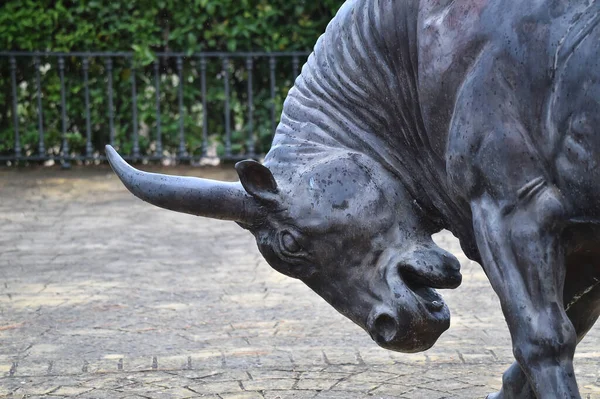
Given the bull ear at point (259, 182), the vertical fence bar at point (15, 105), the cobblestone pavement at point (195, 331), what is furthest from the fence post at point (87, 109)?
the bull ear at point (259, 182)

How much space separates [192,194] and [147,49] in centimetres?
880

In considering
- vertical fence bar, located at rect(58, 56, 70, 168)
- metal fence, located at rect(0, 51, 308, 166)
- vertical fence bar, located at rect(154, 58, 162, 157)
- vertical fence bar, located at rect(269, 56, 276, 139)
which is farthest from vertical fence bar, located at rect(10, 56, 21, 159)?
vertical fence bar, located at rect(269, 56, 276, 139)

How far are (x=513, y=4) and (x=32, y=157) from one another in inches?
385

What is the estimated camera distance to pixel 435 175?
11.3 feet

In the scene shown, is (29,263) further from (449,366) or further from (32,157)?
(32,157)

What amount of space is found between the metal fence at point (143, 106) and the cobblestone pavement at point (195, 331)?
10.8ft

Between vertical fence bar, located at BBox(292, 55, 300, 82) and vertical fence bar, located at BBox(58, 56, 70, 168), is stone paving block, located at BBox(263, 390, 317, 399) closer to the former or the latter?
vertical fence bar, located at BBox(292, 55, 300, 82)

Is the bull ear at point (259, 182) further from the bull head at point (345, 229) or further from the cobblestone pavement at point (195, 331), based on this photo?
the cobblestone pavement at point (195, 331)

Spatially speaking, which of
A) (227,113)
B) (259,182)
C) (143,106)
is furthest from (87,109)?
(259,182)

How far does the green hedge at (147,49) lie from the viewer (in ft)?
39.2

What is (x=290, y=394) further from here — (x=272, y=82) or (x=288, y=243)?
(x=272, y=82)

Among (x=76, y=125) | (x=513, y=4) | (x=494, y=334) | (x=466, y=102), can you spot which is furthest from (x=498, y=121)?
(x=76, y=125)

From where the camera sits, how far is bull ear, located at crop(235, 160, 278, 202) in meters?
3.39

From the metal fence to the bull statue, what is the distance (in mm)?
8529
